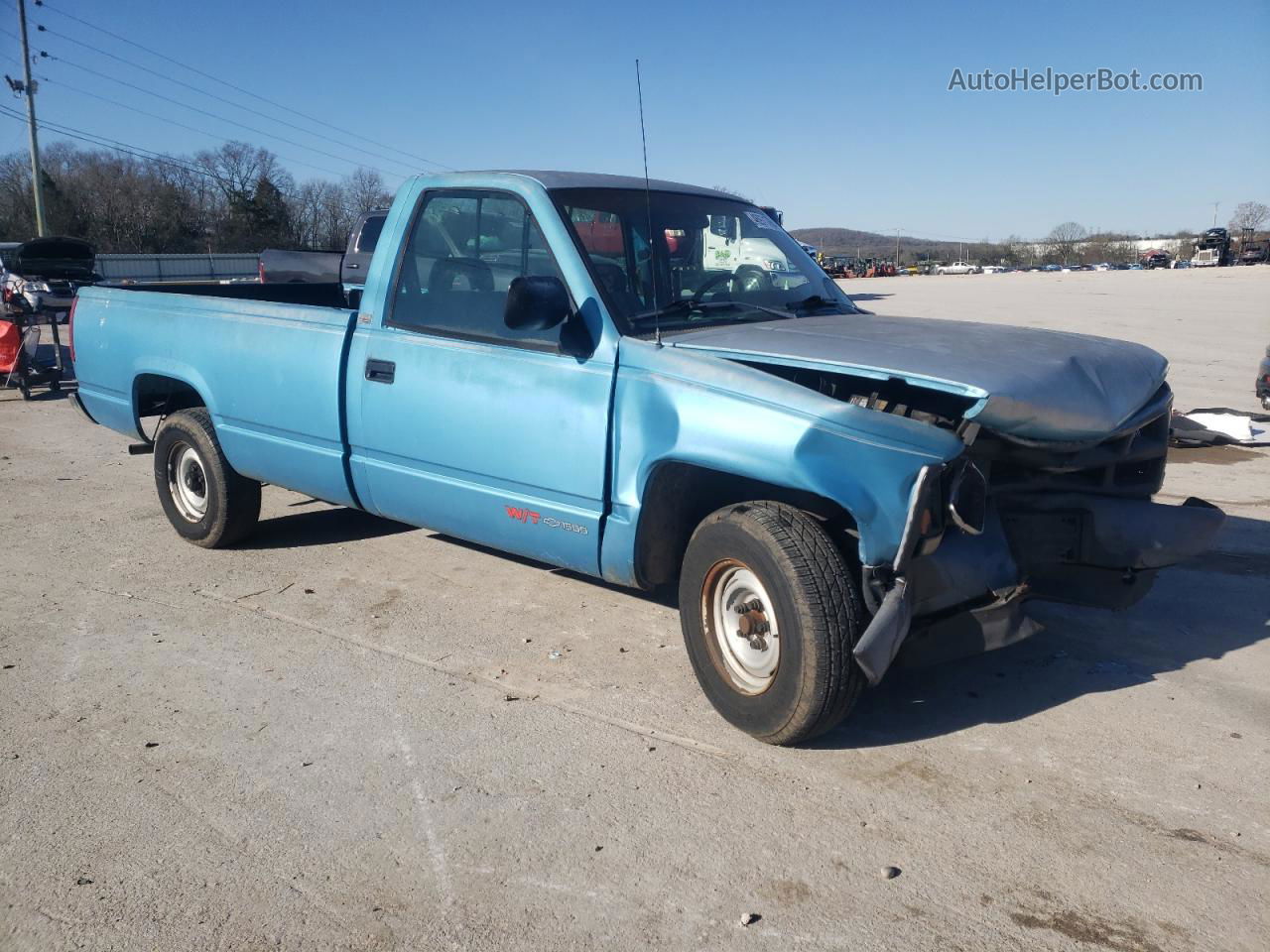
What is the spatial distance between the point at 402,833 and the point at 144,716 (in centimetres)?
140

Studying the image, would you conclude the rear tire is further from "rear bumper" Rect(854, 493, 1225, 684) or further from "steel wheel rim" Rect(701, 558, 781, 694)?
"rear bumper" Rect(854, 493, 1225, 684)

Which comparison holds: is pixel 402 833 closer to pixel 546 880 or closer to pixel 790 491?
pixel 546 880

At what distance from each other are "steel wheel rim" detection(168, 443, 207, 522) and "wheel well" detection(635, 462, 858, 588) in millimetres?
3247

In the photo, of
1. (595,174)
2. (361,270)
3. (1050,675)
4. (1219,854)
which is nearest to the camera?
(1219,854)

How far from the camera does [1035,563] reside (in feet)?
13.3

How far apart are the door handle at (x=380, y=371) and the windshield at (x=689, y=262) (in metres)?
1.09

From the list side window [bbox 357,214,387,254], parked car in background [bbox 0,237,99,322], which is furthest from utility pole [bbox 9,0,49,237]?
side window [bbox 357,214,387,254]

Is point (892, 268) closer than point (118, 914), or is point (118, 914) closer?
point (118, 914)

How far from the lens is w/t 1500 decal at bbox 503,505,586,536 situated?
4.10m

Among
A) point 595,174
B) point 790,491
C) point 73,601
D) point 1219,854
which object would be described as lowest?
point 1219,854

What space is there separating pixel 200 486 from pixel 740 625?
383 centimetres

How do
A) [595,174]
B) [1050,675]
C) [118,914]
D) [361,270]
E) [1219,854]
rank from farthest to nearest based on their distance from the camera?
[361,270], [595,174], [1050,675], [1219,854], [118,914]

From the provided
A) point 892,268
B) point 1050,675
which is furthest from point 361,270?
point 892,268

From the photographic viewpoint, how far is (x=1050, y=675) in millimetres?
4215
